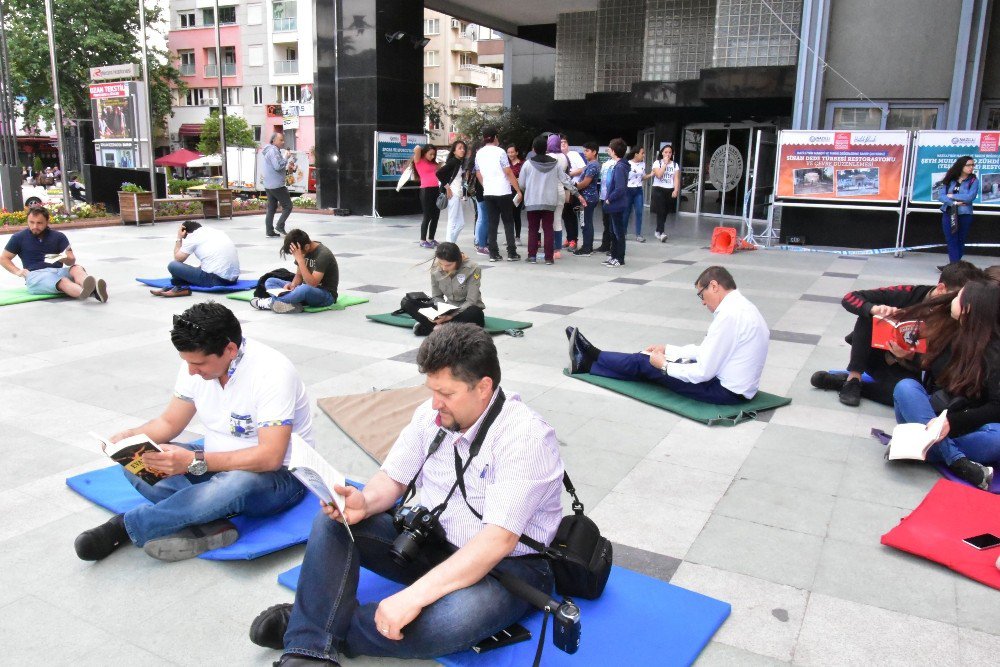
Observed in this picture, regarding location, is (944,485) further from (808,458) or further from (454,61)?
(454,61)

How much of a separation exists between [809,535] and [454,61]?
186 ft

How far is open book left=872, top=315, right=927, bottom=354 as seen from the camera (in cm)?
482

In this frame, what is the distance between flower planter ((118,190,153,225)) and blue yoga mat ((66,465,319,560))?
12216 millimetres

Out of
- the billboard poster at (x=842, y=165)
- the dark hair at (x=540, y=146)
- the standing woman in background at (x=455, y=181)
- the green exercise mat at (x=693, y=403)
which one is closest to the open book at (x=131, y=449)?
the green exercise mat at (x=693, y=403)

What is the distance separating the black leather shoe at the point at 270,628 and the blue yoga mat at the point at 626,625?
0.28 metres

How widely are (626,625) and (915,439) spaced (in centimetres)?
226

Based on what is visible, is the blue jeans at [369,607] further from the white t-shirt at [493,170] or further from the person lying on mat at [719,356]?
the white t-shirt at [493,170]

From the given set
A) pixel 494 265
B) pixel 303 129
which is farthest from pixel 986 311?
pixel 303 129

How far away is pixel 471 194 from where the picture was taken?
12.1 m

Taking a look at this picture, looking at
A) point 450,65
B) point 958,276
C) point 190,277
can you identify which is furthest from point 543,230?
point 450,65

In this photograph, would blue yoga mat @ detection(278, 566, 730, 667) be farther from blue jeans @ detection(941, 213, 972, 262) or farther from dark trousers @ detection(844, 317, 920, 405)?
blue jeans @ detection(941, 213, 972, 262)

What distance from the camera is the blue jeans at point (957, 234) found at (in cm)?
1123

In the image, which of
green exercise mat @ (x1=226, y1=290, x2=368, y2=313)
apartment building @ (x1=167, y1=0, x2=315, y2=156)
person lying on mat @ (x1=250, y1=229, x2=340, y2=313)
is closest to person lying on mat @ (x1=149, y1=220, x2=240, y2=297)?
green exercise mat @ (x1=226, y1=290, x2=368, y2=313)

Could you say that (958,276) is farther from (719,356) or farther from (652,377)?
(652,377)
